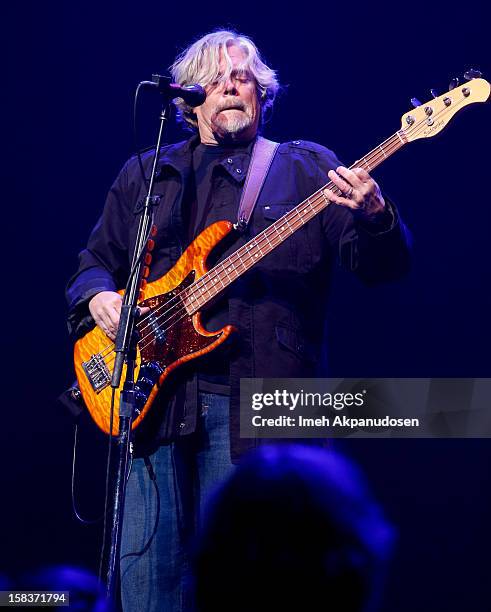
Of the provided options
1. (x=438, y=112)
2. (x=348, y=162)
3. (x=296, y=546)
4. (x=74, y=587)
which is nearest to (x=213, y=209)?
(x=438, y=112)

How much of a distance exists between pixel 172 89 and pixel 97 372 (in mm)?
1065

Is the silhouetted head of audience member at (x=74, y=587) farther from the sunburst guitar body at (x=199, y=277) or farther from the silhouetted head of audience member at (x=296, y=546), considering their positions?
the sunburst guitar body at (x=199, y=277)

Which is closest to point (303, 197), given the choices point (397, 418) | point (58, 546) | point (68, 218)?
point (397, 418)

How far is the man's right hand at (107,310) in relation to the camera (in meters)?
3.01

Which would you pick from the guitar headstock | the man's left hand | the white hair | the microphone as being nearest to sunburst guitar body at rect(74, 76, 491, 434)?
the guitar headstock

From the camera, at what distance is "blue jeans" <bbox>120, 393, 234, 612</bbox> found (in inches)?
114

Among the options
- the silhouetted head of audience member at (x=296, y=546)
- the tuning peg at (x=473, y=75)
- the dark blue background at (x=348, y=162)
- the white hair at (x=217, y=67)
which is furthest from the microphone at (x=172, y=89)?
the silhouetted head of audience member at (x=296, y=546)

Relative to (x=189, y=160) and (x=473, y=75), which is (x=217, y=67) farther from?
(x=473, y=75)

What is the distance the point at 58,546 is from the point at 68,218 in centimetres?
174

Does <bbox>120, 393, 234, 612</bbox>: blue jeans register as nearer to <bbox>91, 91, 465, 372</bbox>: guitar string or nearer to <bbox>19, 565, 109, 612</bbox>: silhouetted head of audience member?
<bbox>91, 91, 465, 372</bbox>: guitar string

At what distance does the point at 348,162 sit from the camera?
13.9 feet

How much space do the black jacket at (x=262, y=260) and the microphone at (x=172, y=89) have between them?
1.29 ft

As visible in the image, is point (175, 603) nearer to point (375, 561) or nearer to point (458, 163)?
point (375, 561)

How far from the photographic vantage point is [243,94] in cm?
330
